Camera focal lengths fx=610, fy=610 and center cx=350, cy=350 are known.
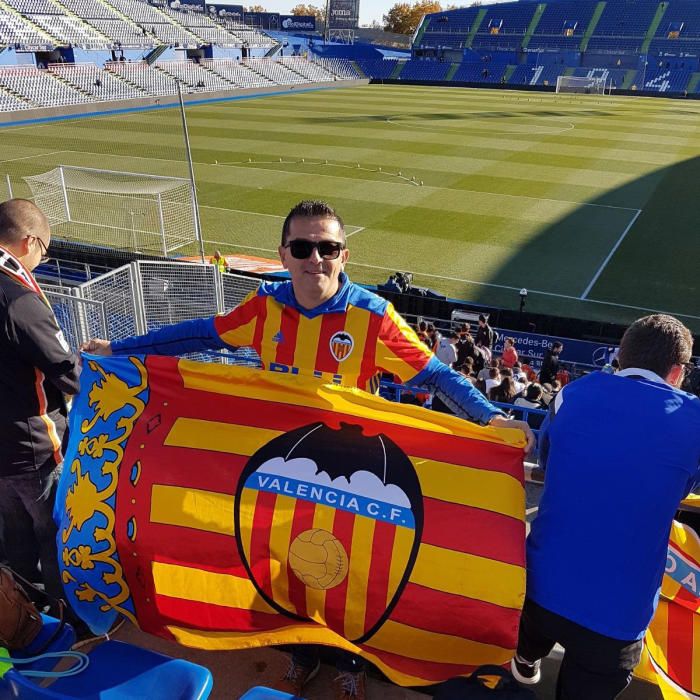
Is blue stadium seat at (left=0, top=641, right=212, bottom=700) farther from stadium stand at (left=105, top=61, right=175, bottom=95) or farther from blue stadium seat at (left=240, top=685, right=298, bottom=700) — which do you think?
stadium stand at (left=105, top=61, right=175, bottom=95)

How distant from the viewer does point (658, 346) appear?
2.22m

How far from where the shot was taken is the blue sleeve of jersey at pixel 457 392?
9.02 feet

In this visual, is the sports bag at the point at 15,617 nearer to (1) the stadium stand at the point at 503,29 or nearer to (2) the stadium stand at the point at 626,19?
(1) the stadium stand at the point at 503,29

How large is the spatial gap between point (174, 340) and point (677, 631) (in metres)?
2.78

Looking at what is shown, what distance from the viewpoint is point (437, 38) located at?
71125 mm

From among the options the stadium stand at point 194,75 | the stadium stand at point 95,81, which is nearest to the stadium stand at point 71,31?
the stadium stand at point 95,81

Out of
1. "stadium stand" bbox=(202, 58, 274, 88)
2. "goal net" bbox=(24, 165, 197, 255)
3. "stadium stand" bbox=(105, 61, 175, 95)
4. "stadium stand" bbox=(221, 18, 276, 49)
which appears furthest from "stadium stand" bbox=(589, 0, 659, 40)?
"goal net" bbox=(24, 165, 197, 255)

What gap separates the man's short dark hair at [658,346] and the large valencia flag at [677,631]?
114cm

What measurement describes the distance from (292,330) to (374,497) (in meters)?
1.07

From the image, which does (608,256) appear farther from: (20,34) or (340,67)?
(340,67)

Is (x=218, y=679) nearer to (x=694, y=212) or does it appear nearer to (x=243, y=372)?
(x=243, y=372)

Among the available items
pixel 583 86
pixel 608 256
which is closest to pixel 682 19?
pixel 583 86

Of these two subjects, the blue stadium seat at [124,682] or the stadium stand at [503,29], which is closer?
the blue stadium seat at [124,682]

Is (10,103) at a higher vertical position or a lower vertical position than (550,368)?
higher
